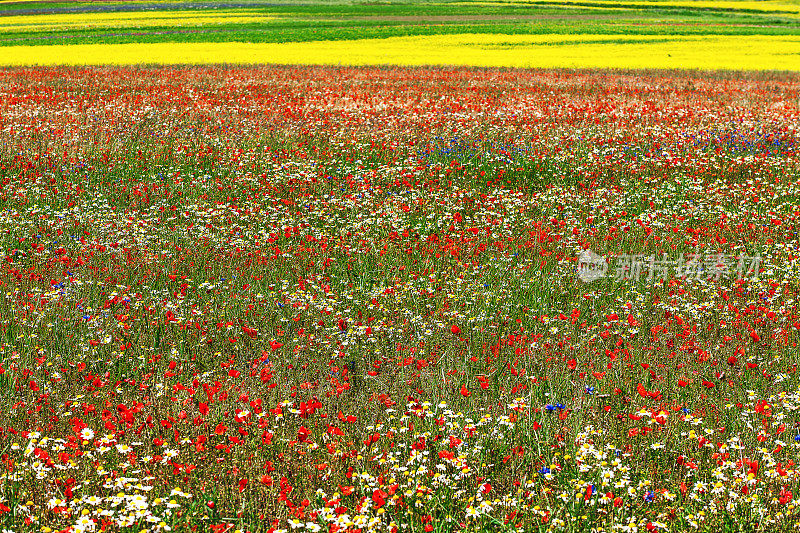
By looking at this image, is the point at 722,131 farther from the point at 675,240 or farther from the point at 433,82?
the point at 433,82

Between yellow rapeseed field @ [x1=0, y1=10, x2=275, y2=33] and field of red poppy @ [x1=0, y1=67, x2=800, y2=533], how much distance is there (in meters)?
54.2

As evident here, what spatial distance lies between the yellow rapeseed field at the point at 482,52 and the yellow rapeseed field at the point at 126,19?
22.1m

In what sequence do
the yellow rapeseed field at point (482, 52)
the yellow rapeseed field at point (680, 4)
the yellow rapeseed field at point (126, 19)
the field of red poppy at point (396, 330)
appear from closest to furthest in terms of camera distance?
the field of red poppy at point (396, 330) → the yellow rapeseed field at point (482, 52) → the yellow rapeseed field at point (126, 19) → the yellow rapeseed field at point (680, 4)

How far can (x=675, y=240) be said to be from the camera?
9609mm

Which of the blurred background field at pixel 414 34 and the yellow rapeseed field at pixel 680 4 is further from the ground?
the yellow rapeseed field at pixel 680 4

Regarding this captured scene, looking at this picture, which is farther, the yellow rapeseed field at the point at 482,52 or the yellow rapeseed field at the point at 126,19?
the yellow rapeseed field at the point at 126,19

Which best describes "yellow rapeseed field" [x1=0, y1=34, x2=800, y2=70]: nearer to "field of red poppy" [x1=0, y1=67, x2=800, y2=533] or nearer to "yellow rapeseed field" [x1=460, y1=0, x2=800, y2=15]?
"field of red poppy" [x1=0, y1=67, x2=800, y2=533]

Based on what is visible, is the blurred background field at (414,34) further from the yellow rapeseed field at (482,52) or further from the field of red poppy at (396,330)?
the field of red poppy at (396,330)

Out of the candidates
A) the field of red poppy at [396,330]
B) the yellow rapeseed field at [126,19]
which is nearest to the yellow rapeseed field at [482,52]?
the field of red poppy at [396,330]

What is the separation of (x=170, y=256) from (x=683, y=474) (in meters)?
6.39

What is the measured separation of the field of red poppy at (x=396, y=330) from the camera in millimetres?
4051

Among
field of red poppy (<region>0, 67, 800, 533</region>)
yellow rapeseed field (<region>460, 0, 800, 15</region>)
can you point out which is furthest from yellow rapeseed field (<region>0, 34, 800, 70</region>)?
yellow rapeseed field (<region>460, 0, 800, 15</region>)

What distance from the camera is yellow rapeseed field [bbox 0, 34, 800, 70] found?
3494 centimetres

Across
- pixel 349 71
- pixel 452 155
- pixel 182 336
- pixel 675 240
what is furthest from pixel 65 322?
pixel 349 71
